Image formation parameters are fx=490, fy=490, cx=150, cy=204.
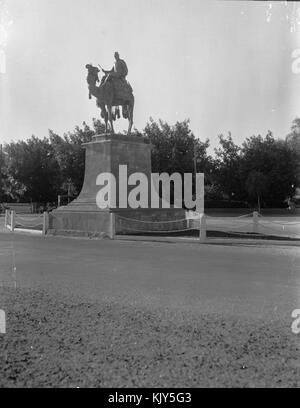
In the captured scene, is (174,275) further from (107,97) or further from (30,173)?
(30,173)

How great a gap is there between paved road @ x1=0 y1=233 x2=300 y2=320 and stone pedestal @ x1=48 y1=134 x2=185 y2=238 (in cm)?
470

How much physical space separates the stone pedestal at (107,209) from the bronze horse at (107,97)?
1.27 meters

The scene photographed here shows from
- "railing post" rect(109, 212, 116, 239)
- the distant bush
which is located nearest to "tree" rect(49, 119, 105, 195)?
the distant bush

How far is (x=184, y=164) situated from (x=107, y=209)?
29.4 metres

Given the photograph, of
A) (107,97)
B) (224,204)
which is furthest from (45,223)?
(224,204)

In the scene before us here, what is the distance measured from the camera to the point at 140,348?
443 centimetres

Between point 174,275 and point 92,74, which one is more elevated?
point 92,74

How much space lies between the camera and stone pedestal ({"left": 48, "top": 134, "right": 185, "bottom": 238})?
1883 centimetres

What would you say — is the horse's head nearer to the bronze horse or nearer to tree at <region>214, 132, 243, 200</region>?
the bronze horse

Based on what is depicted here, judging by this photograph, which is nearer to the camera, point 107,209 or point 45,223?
point 107,209

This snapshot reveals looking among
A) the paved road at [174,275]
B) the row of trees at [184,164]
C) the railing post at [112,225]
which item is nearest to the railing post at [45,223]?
the railing post at [112,225]

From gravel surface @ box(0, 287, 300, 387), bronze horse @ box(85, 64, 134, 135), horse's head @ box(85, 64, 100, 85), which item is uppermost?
horse's head @ box(85, 64, 100, 85)
